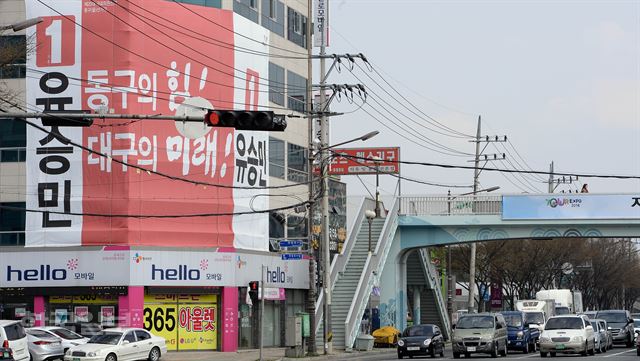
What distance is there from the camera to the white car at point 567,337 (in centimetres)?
4334

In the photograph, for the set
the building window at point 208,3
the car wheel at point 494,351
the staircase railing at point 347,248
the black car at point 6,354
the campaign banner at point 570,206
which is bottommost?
the car wheel at point 494,351

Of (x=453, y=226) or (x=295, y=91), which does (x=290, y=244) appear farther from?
(x=453, y=226)

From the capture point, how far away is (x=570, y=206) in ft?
199

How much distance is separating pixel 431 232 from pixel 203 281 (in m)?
18.2

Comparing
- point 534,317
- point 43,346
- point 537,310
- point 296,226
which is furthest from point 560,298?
point 43,346

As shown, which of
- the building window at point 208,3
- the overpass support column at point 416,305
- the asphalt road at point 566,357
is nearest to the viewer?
the asphalt road at point 566,357

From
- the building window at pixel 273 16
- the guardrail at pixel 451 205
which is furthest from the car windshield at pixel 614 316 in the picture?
the building window at pixel 273 16

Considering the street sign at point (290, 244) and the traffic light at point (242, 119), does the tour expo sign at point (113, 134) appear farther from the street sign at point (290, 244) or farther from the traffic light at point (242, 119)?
the traffic light at point (242, 119)

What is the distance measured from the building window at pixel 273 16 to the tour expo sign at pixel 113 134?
8691 mm

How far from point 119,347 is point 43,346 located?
2.99 meters

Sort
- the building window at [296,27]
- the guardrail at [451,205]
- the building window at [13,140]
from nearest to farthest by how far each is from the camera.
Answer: the building window at [13,140]
the building window at [296,27]
the guardrail at [451,205]

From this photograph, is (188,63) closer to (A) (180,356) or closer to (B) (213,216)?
(B) (213,216)

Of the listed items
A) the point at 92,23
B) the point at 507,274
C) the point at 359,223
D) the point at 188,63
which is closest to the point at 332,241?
the point at 359,223

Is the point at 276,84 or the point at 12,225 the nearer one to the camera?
the point at 12,225
